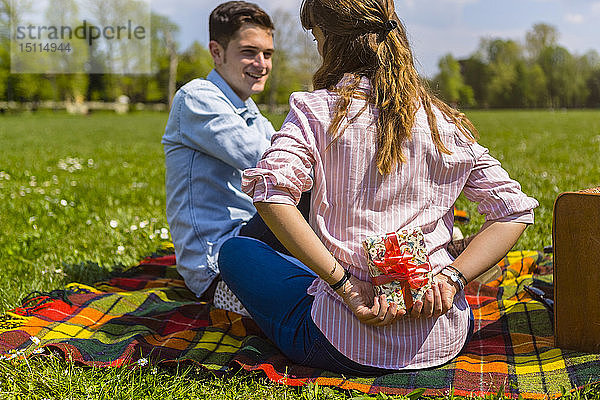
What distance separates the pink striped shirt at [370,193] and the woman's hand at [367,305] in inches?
2.3

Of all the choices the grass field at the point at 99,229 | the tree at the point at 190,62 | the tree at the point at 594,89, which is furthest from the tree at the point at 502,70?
the grass field at the point at 99,229

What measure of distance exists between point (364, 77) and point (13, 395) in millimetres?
1628

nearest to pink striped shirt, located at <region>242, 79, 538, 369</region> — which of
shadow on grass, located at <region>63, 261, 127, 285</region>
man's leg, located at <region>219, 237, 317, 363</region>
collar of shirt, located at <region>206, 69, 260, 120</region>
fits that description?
man's leg, located at <region>219, 237, 317, 363</region>

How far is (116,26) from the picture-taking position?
4466 centimetres

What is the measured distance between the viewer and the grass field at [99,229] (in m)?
2.29

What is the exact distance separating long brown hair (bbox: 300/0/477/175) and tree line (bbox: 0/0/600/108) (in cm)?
3755

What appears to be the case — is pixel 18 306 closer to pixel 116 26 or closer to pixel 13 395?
pixel 13 395

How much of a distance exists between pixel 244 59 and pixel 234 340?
149cm

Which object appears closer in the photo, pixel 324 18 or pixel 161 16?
pixel 324 18

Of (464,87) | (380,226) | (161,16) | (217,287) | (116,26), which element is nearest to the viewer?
(380,226)

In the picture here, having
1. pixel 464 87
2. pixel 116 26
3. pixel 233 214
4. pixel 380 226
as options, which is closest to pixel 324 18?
pixel 380 226

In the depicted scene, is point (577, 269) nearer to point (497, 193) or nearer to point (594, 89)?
point (497, 193)

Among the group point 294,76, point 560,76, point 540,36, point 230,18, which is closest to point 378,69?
point 230,18

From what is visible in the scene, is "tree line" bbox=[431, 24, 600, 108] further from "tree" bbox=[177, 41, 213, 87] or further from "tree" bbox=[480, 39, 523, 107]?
"tree" bbox=[177, 41, 213, 87]
